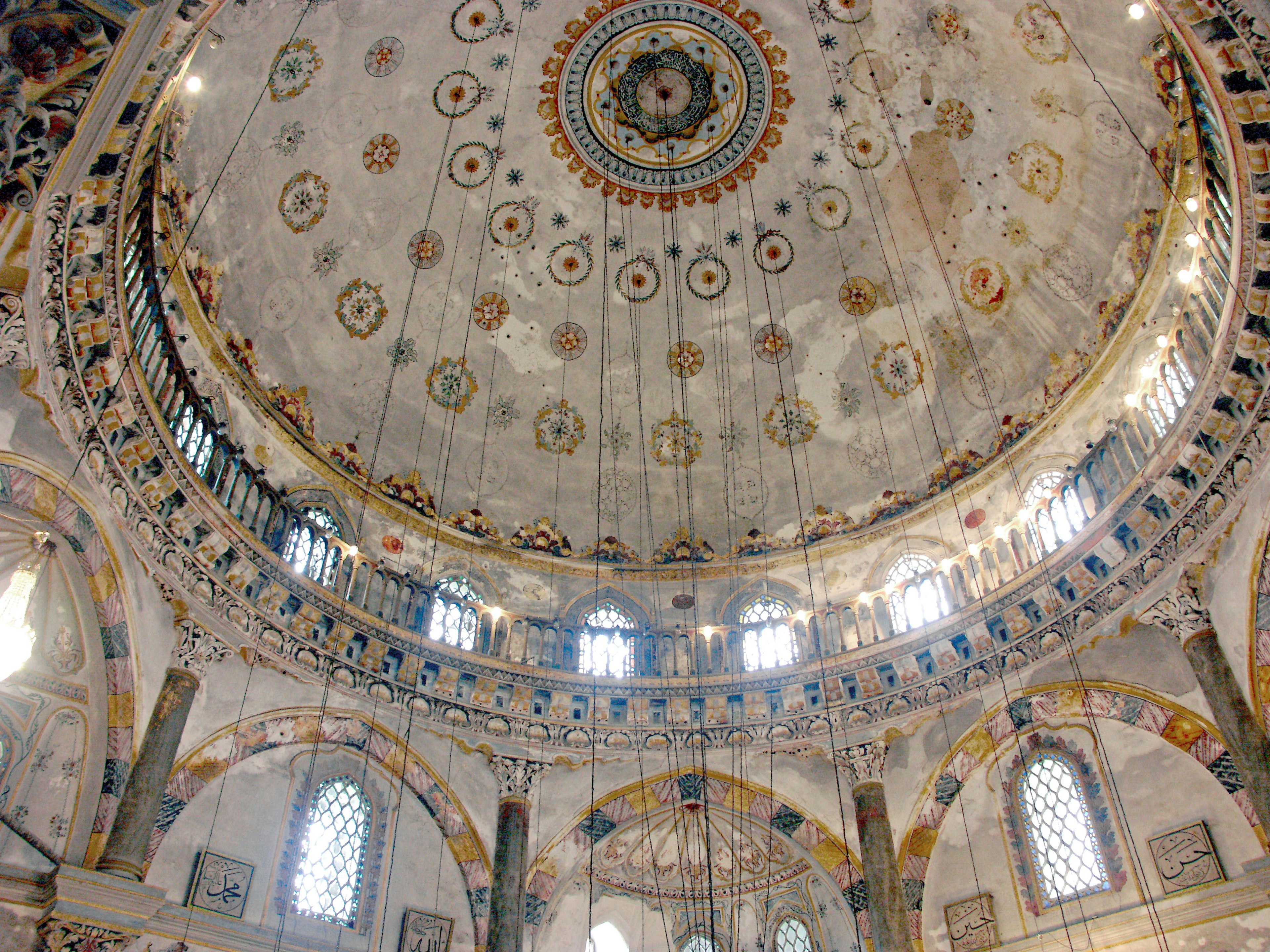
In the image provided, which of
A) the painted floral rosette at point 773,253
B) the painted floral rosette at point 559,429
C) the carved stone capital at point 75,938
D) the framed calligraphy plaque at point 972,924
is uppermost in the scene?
the painted floral rosette at point 773,253

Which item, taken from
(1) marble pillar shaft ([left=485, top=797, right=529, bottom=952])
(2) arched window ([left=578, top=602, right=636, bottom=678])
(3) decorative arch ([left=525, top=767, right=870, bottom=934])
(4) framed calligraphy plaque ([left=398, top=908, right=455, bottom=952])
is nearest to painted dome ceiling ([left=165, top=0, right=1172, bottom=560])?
(2) arched window ([left=578, top=602, right=636, bottom=678])

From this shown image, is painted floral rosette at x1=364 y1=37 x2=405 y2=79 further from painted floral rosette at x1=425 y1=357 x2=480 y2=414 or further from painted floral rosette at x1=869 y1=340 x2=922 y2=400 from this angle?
painted floral rosette at x1=869 y1=340 x2=922 y2=400

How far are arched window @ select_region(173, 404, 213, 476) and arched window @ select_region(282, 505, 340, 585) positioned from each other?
1871mm

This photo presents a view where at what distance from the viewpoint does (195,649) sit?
42.4 feet

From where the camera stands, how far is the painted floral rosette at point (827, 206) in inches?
753

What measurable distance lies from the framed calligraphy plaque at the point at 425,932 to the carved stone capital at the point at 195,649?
15.6 ft

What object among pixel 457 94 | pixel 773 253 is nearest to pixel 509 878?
pixel 773 253

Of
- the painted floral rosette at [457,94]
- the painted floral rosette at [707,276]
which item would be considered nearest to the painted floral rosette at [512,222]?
the painted floral rosette at [457,94]

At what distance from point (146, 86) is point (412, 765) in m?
10.4

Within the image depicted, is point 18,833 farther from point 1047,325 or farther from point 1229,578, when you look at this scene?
point 1047,325

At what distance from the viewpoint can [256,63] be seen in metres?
15.9

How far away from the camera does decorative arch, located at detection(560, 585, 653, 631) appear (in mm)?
18750

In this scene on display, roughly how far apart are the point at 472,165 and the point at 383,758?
1111 centimetres

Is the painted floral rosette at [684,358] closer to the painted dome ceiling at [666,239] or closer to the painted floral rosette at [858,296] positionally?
the painted dome ceiling at [666,239]
